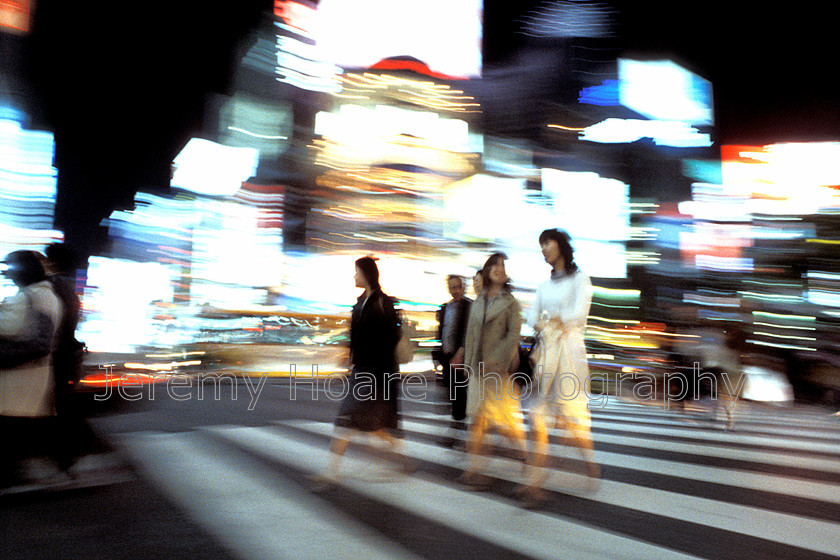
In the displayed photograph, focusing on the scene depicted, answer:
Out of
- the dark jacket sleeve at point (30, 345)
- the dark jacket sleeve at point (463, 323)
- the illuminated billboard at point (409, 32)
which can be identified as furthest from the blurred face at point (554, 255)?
the illuminated billboard at point (409, 32)

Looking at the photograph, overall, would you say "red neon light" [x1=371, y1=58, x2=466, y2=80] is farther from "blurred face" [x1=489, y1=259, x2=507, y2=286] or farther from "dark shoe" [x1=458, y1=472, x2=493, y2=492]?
"dark shoe" [x1=458, y1=472, x2=493, y2=492]

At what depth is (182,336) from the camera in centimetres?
2080

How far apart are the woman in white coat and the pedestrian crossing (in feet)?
1.10

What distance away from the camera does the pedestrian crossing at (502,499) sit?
124 inches

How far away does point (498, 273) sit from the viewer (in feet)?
15.2

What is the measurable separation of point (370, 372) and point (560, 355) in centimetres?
126

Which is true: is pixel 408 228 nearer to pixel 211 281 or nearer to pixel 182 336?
pixel 211 281

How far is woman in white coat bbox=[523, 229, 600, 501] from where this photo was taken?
4074 mm

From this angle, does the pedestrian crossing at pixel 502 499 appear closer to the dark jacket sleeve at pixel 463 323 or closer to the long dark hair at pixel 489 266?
the dark jacket sleeve at pixel 463 323

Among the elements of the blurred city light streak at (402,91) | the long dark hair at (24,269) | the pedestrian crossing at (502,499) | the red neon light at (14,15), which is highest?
the blurred city light streak at (402,91)

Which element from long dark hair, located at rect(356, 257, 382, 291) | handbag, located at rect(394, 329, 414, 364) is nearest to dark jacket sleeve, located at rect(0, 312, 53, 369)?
long dark hair, located at rect(356, 257, 382, 291)

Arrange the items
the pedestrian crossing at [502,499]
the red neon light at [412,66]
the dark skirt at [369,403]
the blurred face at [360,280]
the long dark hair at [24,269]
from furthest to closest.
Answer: the red neon light at [412,66], the blurred face at [360,280], the dark skirt at [369,403], the long dark hair at [24,269], the pedestrian crossing at [502,499]

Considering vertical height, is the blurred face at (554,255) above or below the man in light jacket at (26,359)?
above

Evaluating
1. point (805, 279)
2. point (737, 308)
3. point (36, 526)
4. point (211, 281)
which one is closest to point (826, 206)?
point (805, 279)
